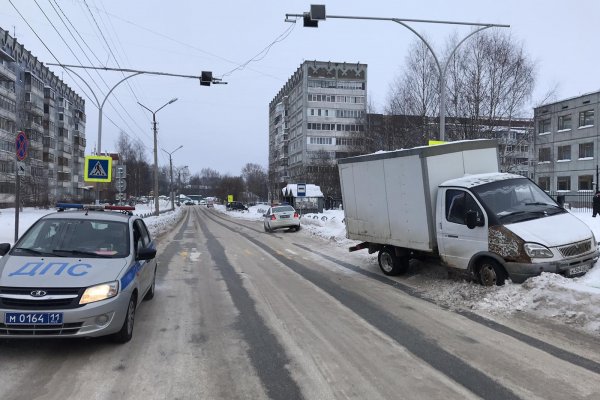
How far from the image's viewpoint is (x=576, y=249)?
25.4ft

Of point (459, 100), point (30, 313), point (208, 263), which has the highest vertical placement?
point (459, 100)

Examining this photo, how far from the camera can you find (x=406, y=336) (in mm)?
5980

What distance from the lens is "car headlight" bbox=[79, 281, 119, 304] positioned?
4.92m

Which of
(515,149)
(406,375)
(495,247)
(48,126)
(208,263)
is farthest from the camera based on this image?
(48,126)

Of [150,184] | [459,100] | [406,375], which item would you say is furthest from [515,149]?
[150,184]

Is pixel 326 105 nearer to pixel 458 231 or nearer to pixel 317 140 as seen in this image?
pixel 317 140

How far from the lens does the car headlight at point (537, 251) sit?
7.46 meters

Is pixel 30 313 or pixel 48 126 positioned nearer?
pixel 30 313

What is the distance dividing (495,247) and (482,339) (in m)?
2.53

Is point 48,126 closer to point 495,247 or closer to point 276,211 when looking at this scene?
point 276,211

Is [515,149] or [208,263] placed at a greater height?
[515,149]

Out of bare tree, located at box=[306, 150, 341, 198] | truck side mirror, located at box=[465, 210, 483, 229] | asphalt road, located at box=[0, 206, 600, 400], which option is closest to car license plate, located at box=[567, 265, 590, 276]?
truck side mirror, located at box=[465, 210, 483, 229]

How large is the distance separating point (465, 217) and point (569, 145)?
167 feet

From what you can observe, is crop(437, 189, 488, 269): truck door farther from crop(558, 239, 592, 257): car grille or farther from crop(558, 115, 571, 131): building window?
crop(558, 115, 571, 131): building window
